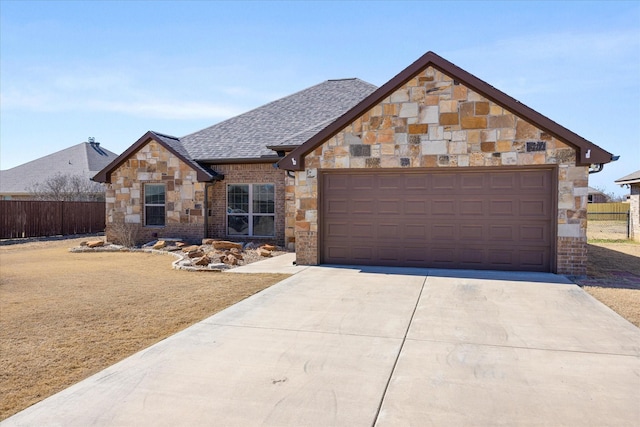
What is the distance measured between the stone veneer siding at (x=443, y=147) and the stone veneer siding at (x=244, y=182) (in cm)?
416

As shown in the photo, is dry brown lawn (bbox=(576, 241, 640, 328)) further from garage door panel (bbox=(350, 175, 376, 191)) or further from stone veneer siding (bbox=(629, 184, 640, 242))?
stone veneer siding (bbox=(629, 184, 640, 242))

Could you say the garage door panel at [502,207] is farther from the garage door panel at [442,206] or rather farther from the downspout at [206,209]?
the downspout at [206,209]

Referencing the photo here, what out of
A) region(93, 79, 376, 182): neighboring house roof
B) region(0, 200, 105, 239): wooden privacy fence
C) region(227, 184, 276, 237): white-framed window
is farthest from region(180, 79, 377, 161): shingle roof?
region(0, 200, 105, 239): wooden privacy fence

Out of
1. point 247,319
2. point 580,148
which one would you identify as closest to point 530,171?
point 580,148

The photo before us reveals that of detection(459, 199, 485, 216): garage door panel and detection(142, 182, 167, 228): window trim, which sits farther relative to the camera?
detection(142, 182, 167, 228): window trim

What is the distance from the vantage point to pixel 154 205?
17469 millimetres

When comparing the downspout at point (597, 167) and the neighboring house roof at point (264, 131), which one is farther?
the neighboring house roof at point (264, 131)

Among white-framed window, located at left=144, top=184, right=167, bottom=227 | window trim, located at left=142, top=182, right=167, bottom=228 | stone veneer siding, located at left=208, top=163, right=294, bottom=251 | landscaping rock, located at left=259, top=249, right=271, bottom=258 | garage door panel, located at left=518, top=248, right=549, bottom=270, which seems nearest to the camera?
garage door panel, located at left=518, top=248, right=549, bottom=270

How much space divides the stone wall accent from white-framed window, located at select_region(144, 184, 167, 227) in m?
0.17

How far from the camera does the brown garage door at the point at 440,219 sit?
34.3 ft

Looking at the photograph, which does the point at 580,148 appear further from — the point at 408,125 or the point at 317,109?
the point at 317,109

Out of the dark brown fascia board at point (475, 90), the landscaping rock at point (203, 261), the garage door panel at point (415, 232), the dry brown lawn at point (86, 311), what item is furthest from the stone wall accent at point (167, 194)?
the garage door panel at point (415, 232)

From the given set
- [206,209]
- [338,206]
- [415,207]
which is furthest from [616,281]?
[206,209]

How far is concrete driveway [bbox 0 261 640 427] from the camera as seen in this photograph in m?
3.73
